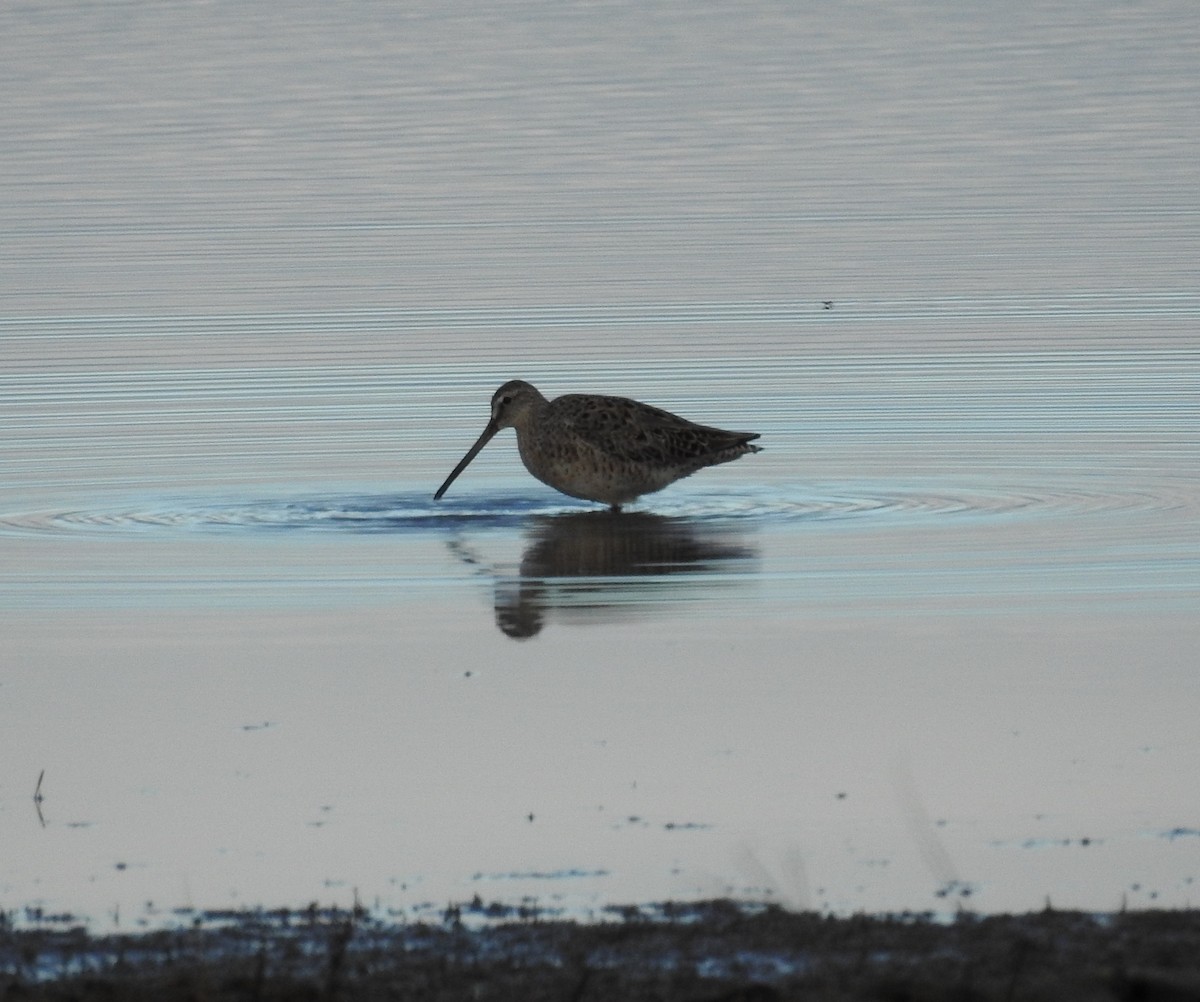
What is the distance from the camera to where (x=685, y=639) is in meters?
10.0

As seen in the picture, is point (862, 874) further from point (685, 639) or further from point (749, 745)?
point (685, 639)

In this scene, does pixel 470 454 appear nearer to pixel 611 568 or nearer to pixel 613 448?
pixel 613 448

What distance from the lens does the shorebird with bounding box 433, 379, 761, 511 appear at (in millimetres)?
13539

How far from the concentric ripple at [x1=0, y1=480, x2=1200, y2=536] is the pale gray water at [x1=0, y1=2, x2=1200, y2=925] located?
0.13 ft

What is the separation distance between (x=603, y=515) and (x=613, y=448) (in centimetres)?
35

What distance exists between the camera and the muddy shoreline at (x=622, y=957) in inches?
235

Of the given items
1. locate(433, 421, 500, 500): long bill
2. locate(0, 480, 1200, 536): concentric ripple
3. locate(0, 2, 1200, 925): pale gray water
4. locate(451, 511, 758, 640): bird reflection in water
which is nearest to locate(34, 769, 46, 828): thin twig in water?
locate(0, 2, 1200, 925): pale gray water

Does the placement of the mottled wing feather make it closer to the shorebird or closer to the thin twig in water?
the shorebird

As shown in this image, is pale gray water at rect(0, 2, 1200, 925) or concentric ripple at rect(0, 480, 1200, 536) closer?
pale gray water at rect(0, 2, 1200, 925)

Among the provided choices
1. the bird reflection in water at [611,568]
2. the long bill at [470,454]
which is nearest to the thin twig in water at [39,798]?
the bird reflection in water at [611,568]

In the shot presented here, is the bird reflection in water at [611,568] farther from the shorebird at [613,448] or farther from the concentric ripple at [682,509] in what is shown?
the concentric ripple at [682,509]

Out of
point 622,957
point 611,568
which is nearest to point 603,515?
point 611,568

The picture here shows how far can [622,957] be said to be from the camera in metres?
6.36

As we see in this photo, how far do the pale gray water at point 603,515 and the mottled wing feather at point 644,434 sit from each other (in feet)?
0.87
